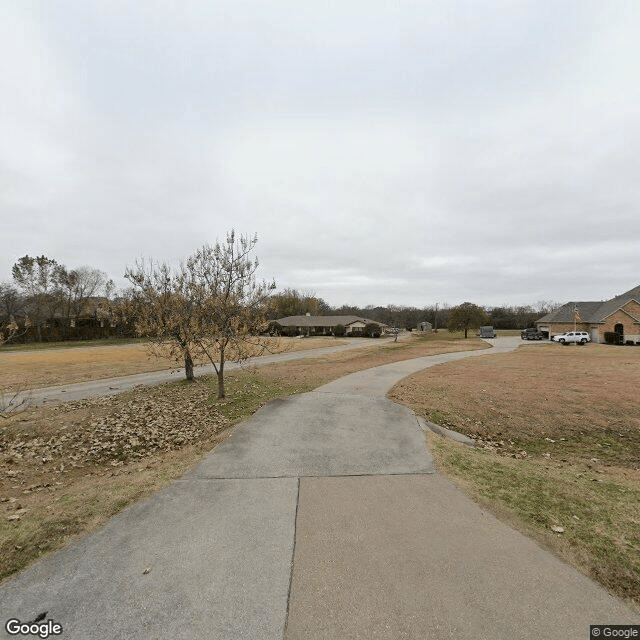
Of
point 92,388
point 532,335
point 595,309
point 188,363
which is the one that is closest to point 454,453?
point 188,363

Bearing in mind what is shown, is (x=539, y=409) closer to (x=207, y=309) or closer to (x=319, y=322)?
(x=207, y=309)

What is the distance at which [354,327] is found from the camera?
71.7 m

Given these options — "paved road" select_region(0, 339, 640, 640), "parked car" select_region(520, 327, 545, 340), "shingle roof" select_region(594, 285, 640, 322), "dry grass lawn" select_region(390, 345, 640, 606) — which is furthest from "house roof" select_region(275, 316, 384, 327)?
"paved road" select_region(0, 339, 640, 640)

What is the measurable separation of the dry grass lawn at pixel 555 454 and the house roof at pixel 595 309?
32996 mm

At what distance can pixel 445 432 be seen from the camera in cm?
867

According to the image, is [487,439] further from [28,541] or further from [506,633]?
[28,541]

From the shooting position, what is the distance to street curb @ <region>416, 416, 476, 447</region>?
8.34 metres

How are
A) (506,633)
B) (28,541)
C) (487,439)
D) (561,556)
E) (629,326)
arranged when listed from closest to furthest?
(506,633) < (561,556) < (28,541) < (487,439) < (629,326)

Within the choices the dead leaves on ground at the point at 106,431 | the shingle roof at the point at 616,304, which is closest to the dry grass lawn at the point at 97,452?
the dead leaves on ground at the point at 106,431

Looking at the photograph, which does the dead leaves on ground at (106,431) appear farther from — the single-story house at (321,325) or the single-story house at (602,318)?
the single-story house at (321,325)

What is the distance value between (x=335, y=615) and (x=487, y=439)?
7.32 meters

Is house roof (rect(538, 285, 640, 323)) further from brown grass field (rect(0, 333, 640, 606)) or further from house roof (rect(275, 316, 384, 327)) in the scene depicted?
brown grass field (rect(0, 333, 640, 606))

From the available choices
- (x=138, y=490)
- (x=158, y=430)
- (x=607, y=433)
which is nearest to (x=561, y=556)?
(x=138, y=490)

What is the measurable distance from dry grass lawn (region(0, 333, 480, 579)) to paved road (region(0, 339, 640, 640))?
1.90ft
